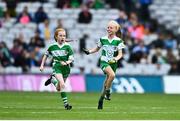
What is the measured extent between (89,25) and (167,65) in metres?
4.56

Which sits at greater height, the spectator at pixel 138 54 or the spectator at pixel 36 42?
the spectator at pixel 36 42

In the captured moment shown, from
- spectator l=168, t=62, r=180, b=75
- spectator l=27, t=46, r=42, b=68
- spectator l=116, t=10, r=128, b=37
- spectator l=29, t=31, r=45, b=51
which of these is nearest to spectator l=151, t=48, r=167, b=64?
spectator l=168, t=62, r=180, b=75

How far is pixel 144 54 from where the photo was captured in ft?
121

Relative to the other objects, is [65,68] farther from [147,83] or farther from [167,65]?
[167,65]

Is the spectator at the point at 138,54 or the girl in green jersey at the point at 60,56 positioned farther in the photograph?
the spectator at the point at 138,54

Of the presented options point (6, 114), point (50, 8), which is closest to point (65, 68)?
point (6, 114)

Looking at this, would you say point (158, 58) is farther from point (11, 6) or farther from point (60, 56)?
point (60, 56)

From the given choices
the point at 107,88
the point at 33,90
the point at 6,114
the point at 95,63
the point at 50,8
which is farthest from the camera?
the point at 50,8

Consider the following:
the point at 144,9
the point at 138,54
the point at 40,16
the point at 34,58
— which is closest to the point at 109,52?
the point at 34,58

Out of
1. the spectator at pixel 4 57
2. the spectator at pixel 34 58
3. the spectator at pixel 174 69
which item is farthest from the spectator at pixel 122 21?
the spectator at pixel 4 57

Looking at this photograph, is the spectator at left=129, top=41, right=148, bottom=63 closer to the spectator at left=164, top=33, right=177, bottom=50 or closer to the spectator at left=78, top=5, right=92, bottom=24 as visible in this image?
the spectator at left=164, top=33, right=177, bottom=50

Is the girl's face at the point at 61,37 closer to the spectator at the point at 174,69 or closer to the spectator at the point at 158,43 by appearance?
the spectator at the point at 174,69

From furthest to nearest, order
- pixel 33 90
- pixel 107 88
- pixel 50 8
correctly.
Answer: pixel 50 8 → pixel 33 90 → pixel 107 88

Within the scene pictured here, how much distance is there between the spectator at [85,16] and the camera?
1513 inches
